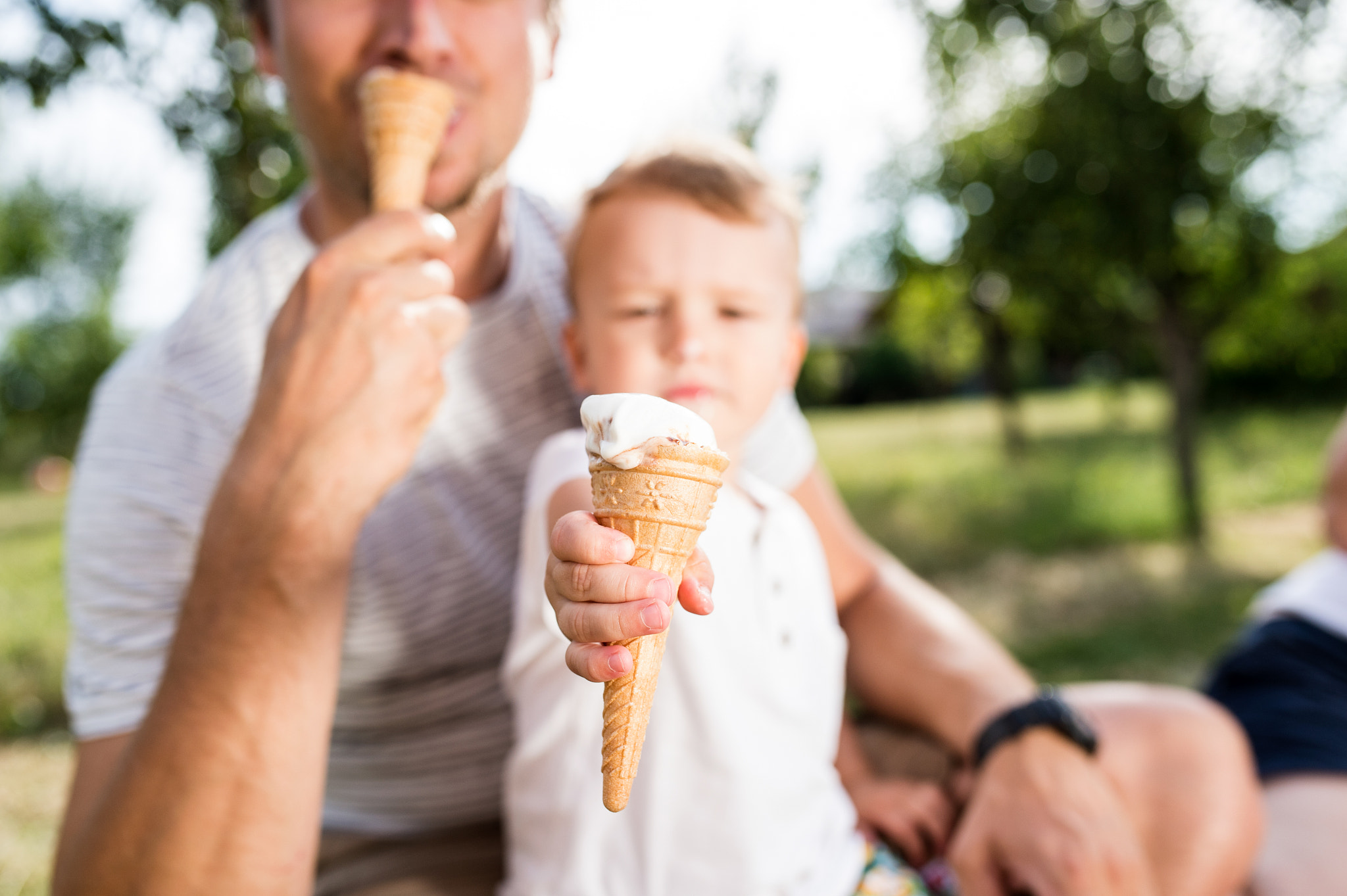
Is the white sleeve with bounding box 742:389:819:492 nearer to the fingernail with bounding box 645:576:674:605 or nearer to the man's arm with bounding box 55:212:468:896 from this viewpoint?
the man's arm with bounding box 55:212:468:896

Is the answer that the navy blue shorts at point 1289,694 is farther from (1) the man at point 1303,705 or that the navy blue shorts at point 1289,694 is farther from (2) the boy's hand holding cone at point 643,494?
(2) the boy's hand holding cone at point 643,494

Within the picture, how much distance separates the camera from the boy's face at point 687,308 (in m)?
1.28

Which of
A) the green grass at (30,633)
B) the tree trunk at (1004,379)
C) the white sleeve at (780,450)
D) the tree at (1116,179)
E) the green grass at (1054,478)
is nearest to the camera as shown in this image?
the white sleeve at (780,450)

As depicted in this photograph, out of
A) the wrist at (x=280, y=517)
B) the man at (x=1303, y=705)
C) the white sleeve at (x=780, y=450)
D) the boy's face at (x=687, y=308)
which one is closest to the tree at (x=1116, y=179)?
the man at (x=1303, y=705)

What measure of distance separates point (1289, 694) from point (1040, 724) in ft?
4.29

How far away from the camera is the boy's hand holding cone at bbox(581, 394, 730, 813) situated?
0.86 meters

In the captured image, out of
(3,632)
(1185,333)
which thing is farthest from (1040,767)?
(1185,333)

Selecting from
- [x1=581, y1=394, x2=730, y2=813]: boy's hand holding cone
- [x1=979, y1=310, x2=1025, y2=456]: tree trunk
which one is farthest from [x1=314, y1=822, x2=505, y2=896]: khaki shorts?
[x1=979, y1=310, x2=1025, y2=456]: tree trunk

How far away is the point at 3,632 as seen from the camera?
23.1 ft

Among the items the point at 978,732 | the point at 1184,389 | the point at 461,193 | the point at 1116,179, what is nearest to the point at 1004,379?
the point at 1184,389

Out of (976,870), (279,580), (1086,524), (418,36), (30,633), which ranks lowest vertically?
(1086,524)

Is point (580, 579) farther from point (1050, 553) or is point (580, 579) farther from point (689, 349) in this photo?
point (1050, 553)

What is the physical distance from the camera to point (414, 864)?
1953mm

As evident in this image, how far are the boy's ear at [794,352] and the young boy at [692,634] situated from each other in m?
0.10
